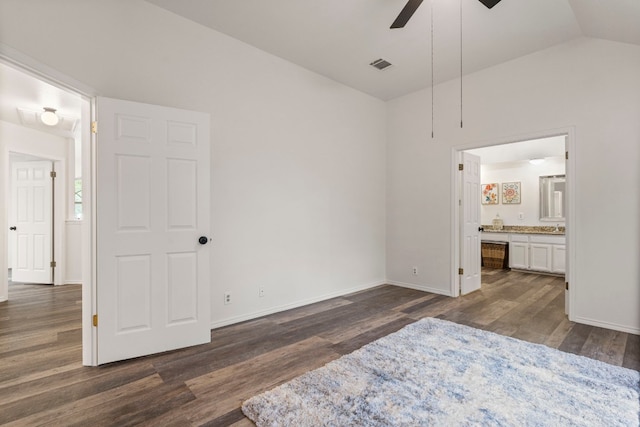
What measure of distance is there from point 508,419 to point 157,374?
2.36 meters

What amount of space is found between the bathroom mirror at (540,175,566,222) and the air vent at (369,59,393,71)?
472cm

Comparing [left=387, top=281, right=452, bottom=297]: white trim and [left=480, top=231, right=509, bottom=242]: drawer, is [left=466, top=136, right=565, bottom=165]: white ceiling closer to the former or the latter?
[left=480, top=231, right=509, bottom=242]: drawer

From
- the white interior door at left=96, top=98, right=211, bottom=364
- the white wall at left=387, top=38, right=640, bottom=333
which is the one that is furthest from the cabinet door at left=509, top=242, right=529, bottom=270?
the white interior door at left=96, top=98, right=211, bottom=364

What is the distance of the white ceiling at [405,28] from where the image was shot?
2818mm

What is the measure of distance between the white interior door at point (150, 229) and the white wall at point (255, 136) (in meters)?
0.35

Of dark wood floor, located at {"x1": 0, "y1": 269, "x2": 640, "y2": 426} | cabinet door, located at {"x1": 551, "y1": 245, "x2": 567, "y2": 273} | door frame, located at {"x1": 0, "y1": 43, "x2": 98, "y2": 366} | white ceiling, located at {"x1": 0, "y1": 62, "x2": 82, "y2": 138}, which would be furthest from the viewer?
cabinet door, located at {"x1": 551, "y1": 245, "x2": 567, "y2": 273}

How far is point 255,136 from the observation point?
3574mm

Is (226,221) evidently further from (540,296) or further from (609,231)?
(540,296)

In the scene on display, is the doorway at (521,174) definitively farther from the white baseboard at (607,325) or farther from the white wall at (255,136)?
the white wall at (255,136)

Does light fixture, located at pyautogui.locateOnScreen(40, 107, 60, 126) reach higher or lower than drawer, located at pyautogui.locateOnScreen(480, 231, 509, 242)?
higher

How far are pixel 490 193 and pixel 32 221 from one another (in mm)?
9379

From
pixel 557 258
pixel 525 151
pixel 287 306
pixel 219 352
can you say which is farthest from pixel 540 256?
pixel 219 352

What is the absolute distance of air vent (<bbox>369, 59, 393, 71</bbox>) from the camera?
154 inches

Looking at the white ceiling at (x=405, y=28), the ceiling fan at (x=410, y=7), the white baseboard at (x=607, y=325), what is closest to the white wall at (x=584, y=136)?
the white baseboard at (x=607, y=325)
